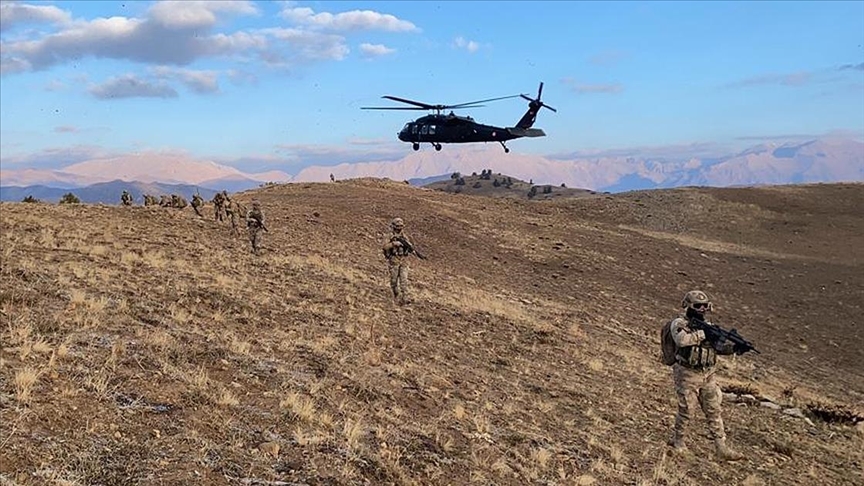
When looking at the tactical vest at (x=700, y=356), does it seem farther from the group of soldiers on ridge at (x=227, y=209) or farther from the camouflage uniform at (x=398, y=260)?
the group of soldiers on ridge at (x=227, y=209)

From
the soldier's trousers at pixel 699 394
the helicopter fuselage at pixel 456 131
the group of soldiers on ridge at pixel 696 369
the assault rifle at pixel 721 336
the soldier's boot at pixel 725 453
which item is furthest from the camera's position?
the helicopter fuselage at pixel 456 131

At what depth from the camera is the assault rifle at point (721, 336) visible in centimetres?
888

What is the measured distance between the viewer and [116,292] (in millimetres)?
12875

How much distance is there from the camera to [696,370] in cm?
916

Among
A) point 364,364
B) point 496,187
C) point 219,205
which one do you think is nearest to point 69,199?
point 219,205

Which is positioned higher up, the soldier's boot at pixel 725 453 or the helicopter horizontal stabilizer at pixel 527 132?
the helicopter horizontal stabilizer at pixel 527 132

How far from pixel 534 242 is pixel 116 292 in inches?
918

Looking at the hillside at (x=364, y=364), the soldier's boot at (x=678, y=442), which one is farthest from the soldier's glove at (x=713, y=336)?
the hillside at (x=364, y=364)

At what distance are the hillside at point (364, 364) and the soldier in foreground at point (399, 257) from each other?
1.57ft

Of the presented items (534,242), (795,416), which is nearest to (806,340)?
(795,416)

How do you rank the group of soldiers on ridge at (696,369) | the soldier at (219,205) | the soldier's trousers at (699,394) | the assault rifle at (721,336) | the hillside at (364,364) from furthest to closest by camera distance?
the soldier at (219,205)
the soldier's trousers at (699,394)
the group of soldiers on ridge at (696,369)
the assault rifle at (721,336)
the hillside at (364,364)

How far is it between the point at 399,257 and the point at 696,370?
897cm

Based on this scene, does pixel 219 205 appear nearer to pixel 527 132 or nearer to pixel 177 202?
pixel 177 202

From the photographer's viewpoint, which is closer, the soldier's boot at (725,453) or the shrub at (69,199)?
the soldier's boot at (725,453)
